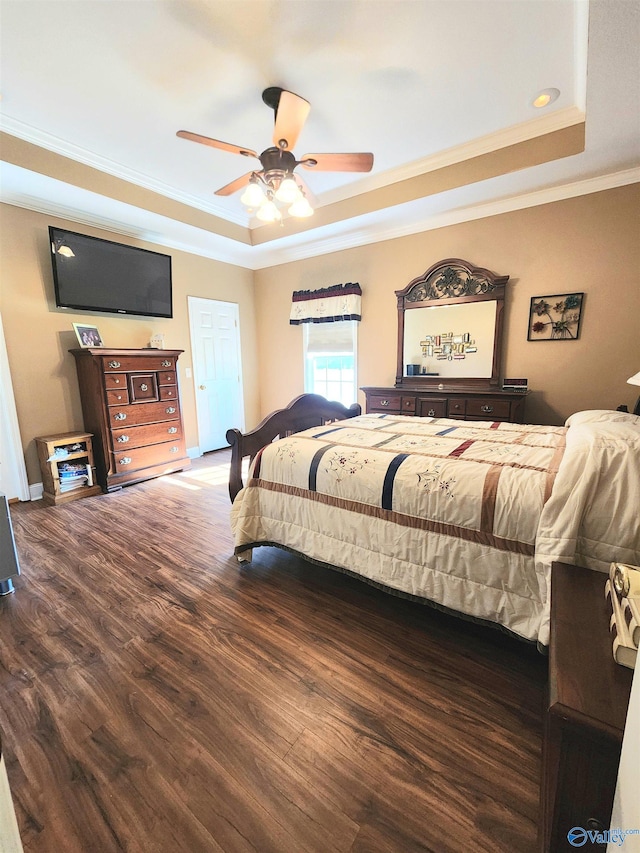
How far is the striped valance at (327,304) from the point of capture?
4305mm

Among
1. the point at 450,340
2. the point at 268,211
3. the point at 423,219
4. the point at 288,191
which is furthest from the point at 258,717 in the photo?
the point at 423,219

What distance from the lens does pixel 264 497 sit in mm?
2102

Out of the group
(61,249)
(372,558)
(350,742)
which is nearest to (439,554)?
(372,558)

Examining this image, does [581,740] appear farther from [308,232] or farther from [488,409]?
[308,232]

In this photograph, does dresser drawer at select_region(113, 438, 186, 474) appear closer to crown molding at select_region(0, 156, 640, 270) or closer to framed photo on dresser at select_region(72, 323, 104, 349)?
framed photo on dresser at select_region(72, 323, 104, 349)

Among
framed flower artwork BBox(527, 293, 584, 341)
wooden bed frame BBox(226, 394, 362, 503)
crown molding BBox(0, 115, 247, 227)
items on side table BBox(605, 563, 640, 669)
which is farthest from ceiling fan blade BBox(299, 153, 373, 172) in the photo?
items on side table BBox(605, 563, 640, 669)

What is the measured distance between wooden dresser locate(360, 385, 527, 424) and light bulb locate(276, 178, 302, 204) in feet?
6.72

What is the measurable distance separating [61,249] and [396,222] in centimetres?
331

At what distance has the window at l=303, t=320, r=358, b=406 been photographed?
15.0 feet

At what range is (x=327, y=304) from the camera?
452 centimetres

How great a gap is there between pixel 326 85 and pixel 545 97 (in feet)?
4.89

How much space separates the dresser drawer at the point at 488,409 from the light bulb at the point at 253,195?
2435 millimetres

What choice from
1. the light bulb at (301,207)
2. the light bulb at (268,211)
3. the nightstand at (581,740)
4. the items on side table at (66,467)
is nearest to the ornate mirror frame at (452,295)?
the light bulb at (301,207)

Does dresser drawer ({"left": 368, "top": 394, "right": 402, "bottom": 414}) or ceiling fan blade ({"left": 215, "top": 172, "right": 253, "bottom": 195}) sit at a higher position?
ceiling fan blade ({"left": 215, "top": 172, "right": 253, "bottom": 195})
